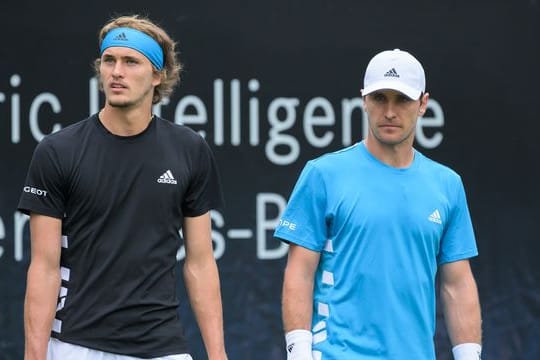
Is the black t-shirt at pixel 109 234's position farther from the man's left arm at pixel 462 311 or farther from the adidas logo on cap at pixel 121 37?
the man's left arm at pixel 462 311

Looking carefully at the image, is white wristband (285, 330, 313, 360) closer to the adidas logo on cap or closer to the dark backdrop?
the adidas logo on cap

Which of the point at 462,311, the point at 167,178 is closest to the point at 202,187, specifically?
the point at 167,178

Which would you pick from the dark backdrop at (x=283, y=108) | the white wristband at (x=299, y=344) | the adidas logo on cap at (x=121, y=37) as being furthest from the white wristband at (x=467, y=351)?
the dark backdrop at (x=283, y=108)

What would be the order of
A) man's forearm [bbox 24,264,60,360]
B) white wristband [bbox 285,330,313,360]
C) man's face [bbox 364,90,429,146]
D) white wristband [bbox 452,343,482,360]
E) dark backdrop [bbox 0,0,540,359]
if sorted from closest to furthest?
1. man's forearm [bbox 24,264,60,360]
2. white wristband [bbox 285,330,313,360]
3. man's face [bbox 364,90,429,146]
4. white wristband [bbox 452,343,482,360]
5. dark backdrop [bbox 0,0,540,359]

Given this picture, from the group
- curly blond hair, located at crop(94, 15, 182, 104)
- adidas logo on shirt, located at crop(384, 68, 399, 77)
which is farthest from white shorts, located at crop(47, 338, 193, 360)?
adidas logo on shirt, located at crop(384, 68, 399, 77)

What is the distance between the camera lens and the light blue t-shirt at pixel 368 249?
4.43 meters

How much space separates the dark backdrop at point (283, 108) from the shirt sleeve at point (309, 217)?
6.31ft

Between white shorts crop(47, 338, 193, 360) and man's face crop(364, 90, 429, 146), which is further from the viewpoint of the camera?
man's face crop(364, 90, 429, 146)

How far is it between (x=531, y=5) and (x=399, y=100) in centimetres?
239

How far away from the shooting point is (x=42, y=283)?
4289mm

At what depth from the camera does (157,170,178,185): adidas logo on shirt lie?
175 inches

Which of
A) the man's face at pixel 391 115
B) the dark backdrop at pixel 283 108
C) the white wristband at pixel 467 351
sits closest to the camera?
the man's face at pixel 391 115

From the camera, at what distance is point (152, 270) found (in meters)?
4.40

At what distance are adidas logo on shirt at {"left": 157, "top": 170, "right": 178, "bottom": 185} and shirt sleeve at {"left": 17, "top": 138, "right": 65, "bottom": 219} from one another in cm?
33
